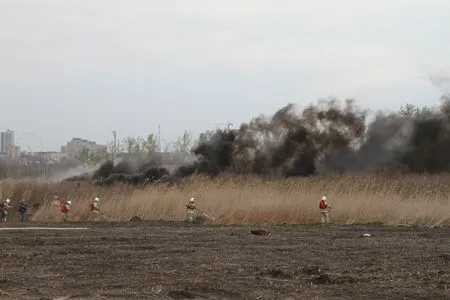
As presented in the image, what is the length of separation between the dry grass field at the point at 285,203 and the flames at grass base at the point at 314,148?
11.4 meters

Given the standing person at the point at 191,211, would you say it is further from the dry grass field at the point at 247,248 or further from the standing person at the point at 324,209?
the standing person at the point at 324,209

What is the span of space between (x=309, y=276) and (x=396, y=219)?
522 inches

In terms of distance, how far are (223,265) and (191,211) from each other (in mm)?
12331

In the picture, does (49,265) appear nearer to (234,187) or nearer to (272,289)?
(272,289)

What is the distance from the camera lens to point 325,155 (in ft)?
146

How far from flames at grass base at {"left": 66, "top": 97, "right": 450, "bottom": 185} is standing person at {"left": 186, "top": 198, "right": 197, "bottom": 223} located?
14.5 meters

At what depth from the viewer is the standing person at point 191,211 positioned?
23703 mm

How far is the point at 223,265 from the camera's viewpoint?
11.6 m

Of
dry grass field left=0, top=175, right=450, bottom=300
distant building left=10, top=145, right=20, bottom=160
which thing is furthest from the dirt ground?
distant building left=10, top=145, right=20, bottom=160

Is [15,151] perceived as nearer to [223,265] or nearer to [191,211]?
[191,211]

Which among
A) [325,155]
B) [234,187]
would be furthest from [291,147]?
[234,187]

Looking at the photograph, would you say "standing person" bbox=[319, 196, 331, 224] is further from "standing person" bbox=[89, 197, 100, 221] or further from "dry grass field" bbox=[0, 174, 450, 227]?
"standing person" bbox=[89, 197, 100, 221]

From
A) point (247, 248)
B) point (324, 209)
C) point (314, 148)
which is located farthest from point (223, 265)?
point (314, 148)

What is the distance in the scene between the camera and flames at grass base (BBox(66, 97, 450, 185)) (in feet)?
132
